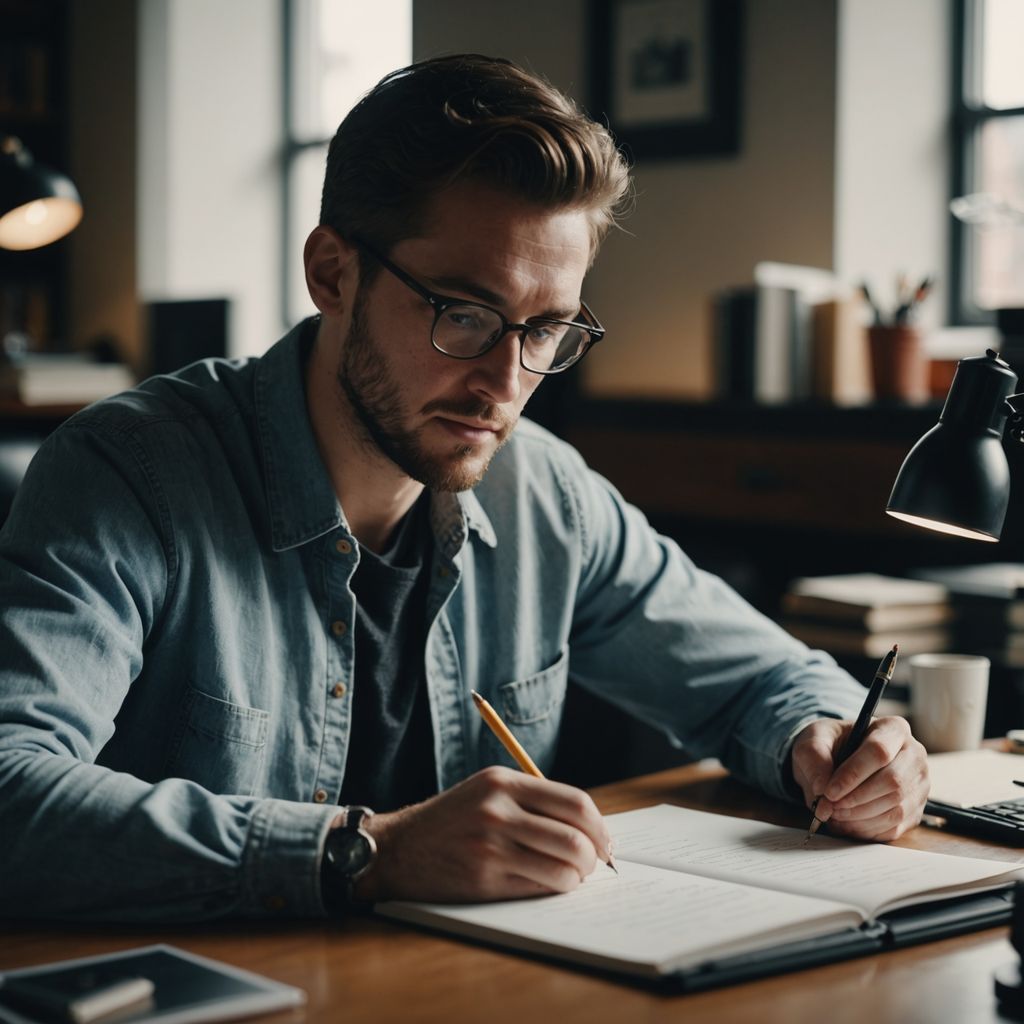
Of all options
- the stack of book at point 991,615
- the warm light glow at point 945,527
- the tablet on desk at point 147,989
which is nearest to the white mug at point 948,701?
the warm light glow at point 945,527

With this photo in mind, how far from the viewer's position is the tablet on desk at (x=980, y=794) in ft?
4.35

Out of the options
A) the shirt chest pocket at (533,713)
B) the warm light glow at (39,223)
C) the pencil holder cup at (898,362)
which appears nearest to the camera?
the shirt chest pocket at (533,713)

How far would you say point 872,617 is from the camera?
→ 219 cm

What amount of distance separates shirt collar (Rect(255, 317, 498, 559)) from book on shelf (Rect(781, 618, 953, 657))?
32.4 inches

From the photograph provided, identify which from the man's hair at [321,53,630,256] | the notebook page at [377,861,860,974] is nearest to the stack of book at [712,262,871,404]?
the man's hair at [321,53,630,256]

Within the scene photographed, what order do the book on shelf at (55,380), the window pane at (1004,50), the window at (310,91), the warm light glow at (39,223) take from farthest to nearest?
the window at (310,91), the book on shelf at (55,380), the window pane at (1004,50), the warm light glow at (39,223)

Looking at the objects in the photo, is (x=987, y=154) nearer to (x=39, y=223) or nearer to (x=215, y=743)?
(x=39, y=223)

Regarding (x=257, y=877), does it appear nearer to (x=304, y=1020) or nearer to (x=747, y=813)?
(x=304, y=1020)

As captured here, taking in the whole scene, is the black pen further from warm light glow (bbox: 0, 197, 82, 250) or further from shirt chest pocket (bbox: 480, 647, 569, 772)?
warm light glow (bbox: 0, 197, 82, 250)

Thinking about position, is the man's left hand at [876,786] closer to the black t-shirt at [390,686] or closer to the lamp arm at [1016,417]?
the lamp arm at [1016,417]

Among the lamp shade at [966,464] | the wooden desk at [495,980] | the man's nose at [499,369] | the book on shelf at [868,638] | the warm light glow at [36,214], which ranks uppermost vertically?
the warm light glow at [36,214]

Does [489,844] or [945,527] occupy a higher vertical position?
[945,527]

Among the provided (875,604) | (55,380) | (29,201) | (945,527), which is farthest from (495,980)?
(55,380)

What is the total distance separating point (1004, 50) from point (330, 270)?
2473mm
